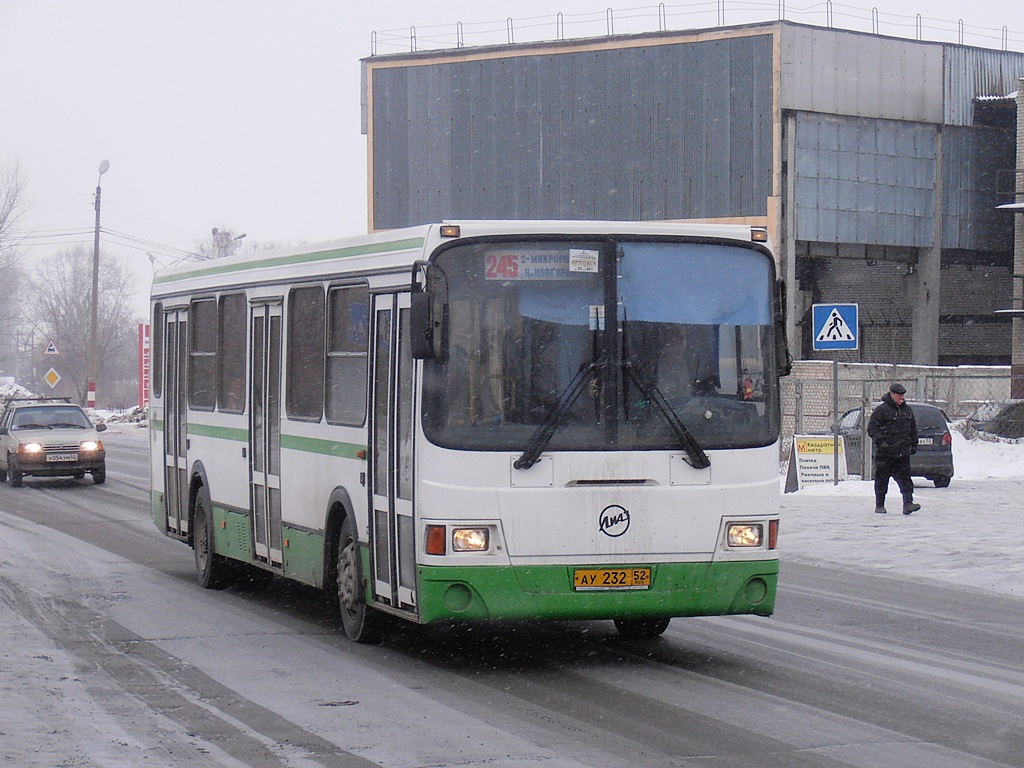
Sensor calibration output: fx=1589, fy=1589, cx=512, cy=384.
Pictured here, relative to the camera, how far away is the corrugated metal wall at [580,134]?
5381 cm

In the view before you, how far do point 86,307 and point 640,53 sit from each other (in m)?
64.2

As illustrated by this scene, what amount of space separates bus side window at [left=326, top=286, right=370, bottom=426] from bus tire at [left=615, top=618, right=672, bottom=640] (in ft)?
7.23

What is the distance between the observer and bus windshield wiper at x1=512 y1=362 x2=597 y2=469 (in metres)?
8.90

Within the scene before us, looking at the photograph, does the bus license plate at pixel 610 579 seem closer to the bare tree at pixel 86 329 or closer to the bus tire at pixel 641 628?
the bus tire at pixel 641 628

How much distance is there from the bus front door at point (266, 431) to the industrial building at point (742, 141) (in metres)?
42.8

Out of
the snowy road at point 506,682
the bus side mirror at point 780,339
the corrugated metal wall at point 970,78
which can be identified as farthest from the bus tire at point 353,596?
the corrugated metal wall at point 970,78

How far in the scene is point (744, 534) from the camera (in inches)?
364

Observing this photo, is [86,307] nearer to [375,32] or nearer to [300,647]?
[375,32]

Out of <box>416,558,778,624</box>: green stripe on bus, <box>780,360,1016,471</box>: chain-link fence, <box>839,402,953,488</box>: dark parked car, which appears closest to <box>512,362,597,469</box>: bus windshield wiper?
<box>416,558,778,624</box>: green stripe on bus

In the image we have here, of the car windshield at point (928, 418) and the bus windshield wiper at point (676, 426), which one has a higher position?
the bus windshield wiper at point (676, 426)

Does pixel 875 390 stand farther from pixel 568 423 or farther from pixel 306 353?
pixel 568 423

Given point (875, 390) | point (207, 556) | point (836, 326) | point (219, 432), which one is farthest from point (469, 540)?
point (875, 390)

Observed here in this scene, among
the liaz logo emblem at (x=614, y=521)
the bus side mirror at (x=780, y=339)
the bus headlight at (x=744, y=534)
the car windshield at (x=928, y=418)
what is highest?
the bus side mirror at (x=780, y=339)

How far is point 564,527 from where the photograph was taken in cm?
895
